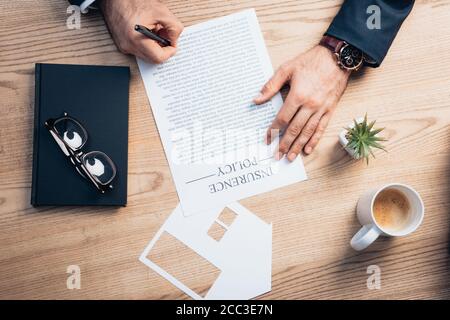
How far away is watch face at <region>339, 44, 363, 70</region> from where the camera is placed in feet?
3.31

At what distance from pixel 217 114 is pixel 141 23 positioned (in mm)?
257

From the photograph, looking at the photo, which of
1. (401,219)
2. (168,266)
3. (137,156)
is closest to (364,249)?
(401,219)

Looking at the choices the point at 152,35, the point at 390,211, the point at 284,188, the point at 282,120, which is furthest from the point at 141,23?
the point at 390,211

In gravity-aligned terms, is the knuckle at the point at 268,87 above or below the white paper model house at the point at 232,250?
above

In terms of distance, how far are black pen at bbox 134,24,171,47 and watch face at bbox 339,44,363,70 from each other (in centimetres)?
39

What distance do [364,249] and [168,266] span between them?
0.44 metres

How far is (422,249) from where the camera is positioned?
3.33ft

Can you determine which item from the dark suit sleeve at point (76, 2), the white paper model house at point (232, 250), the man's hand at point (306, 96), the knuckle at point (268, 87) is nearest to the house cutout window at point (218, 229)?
the white paper model house at point (232, 250)

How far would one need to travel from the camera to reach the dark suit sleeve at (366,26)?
99cm

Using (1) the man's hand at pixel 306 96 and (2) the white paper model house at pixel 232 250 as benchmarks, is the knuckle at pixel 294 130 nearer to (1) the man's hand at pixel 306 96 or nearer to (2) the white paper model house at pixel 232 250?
(1) the man's hand at pixel 306 96

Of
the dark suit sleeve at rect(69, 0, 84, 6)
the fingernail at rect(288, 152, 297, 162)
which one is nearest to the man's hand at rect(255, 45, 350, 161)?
the fingernail at rect(288, 152, 297, 162)

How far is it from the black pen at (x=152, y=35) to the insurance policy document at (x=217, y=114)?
39mm

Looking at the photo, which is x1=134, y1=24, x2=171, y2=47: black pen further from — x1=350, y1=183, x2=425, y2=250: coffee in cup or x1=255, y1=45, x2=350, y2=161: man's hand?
x1=350, y1=183, x2=425, y2=250: coffee in cup
